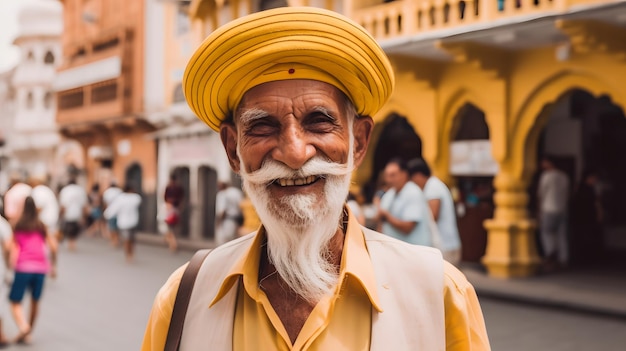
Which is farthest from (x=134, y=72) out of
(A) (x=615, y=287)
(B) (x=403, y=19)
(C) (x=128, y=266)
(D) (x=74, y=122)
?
(A) (x=615, y=287)

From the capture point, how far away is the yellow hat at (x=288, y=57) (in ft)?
5.32

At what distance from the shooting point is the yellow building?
9.63 m

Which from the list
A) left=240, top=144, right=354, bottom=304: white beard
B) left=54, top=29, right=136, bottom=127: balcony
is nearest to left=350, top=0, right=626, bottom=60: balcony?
left=240, top=144, right=354, bottom=304: white beard

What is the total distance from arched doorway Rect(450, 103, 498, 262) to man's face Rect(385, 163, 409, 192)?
→ 540 cm

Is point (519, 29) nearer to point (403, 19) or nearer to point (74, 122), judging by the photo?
point (403, 19)

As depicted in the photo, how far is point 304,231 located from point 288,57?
43 centimetres

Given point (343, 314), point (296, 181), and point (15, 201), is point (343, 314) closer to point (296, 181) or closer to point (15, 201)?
point (296, 181)

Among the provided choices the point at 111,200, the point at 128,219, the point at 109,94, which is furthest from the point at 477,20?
the point at 109,94

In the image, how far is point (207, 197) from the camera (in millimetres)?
20016

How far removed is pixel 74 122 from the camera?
27.0 m

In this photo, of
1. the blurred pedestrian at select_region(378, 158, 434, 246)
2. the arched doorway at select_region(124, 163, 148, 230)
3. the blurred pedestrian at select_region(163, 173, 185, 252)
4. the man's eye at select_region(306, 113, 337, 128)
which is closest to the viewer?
the man's eye at select_region(306, 113, 337, 128)

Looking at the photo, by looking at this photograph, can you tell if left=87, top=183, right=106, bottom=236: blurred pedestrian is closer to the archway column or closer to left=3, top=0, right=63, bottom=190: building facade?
the archway column

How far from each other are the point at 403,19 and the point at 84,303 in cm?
654

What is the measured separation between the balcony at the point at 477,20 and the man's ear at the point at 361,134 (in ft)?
24.3
